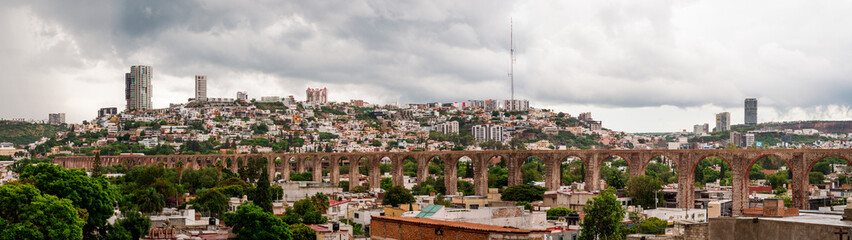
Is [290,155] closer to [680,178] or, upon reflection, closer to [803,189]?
[680,178]

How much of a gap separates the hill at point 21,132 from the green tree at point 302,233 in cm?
16558

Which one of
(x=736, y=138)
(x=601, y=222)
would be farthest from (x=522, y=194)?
(x=736, y=138)

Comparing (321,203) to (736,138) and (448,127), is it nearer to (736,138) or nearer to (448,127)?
(448,127)

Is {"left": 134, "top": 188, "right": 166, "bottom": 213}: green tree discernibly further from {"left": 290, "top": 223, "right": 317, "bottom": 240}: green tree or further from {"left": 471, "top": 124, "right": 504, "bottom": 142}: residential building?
{"left": 471, "top": 124, "right": 504, "bottom": 142}: residential building

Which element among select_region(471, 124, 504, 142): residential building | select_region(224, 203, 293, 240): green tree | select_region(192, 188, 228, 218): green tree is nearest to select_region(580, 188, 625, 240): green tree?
select_region(224, 203, 293, 240): green tree

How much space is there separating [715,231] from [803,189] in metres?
32.0

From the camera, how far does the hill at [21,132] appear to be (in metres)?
179

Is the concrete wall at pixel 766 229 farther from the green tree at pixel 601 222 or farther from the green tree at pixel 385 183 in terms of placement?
the green tree at pixel 385 183

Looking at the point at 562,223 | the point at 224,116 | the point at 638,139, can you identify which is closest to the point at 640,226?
the point at 562,223

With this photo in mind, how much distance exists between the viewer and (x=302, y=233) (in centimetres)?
2984

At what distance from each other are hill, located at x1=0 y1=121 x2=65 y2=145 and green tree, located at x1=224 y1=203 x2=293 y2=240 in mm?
166635

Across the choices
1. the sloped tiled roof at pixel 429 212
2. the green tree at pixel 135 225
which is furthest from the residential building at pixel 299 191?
the sloped tiled roof at pixel 429 212

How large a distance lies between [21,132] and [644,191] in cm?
17191

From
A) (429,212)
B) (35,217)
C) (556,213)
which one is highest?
(429,212)
